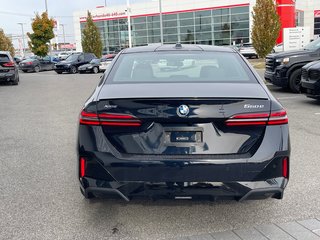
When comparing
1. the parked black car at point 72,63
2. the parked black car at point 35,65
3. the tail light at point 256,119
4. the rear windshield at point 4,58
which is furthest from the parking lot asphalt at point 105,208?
the parked black car at point 35,65

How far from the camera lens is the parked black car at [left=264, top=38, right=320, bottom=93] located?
11.8 meters

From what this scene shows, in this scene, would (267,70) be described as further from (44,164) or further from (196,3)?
(196,3)

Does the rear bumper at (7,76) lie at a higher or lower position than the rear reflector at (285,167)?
higher

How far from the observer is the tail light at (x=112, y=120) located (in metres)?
3.03

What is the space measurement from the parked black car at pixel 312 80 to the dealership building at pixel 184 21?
37.2 m

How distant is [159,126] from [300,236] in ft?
5.11

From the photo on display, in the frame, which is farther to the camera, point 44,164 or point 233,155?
point 44,164

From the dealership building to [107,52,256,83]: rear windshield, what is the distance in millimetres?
42063

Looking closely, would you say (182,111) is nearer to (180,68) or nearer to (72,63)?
(180,68)

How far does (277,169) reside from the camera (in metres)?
3.11

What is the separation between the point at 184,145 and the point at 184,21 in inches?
1967

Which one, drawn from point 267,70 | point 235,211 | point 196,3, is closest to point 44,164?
point 235,211

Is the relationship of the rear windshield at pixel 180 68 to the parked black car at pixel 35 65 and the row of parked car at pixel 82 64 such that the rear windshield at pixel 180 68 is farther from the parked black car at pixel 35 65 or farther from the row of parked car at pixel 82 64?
the parked black car at pixel 35 65

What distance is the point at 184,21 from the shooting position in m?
51.0
